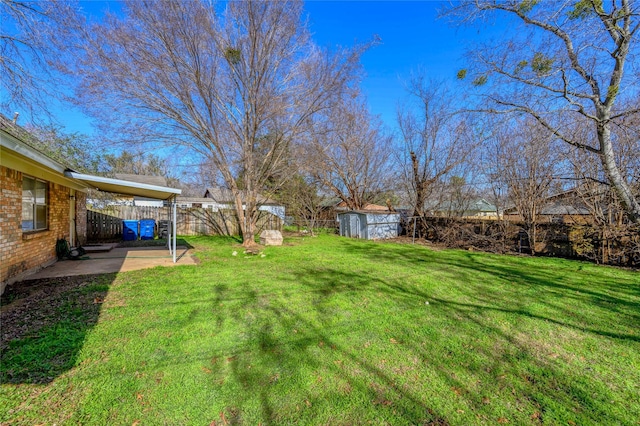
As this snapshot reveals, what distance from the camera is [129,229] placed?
41.4ft

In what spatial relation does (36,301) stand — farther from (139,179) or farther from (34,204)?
(139,179)

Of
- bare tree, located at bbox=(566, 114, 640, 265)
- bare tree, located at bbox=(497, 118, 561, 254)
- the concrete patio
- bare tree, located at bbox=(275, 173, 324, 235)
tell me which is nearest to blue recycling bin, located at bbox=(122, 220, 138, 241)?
the concrete patio

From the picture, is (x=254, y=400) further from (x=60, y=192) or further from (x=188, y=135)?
(x=188, y=135)

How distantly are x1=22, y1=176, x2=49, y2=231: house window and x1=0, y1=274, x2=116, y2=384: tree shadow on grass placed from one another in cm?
138

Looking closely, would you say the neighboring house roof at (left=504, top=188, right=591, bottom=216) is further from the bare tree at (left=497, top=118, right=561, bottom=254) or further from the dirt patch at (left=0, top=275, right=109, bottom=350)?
the dirt patch at (left=0, top=275, right=109, bottom=350)

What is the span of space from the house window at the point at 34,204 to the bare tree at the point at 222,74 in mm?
4333

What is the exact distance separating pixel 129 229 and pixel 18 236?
8.34 m

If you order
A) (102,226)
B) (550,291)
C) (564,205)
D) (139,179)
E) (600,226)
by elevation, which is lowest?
(550,291)

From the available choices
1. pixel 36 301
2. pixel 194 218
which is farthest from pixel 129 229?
pixel 36 301

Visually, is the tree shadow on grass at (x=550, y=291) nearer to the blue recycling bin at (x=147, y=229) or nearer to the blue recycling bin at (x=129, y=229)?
the blue recycling bin at (x=147, y=229)

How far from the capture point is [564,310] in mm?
4352

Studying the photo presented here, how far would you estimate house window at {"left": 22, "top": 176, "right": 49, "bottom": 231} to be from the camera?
5.38 meters

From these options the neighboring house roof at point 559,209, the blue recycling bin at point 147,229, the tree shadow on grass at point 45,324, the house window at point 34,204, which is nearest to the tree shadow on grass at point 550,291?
the neighboring house roof at point 559,209

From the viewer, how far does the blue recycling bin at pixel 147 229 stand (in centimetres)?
1301
